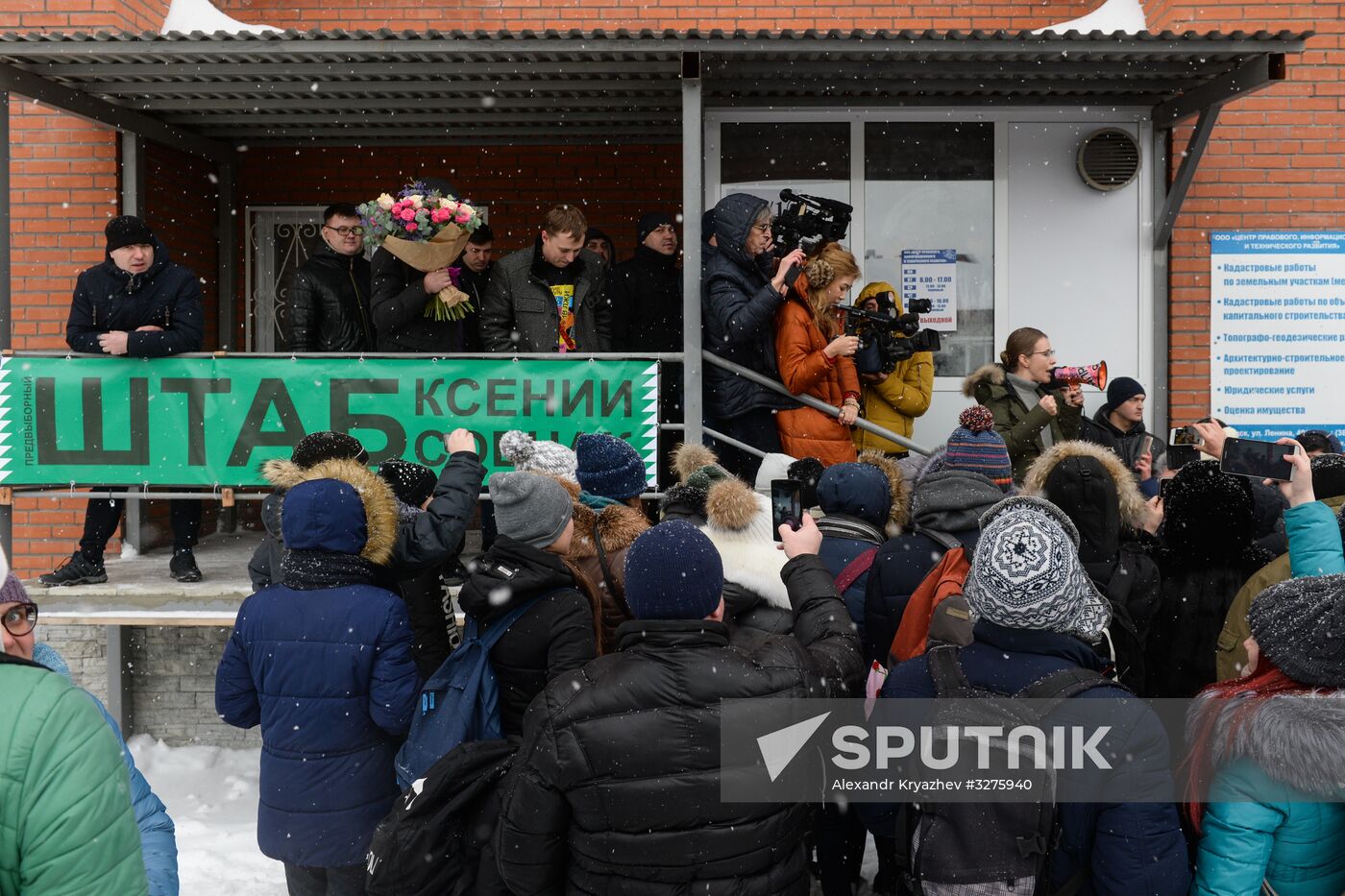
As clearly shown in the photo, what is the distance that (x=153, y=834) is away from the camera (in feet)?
7.44

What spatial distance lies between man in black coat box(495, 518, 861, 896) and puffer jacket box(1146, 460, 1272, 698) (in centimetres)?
159

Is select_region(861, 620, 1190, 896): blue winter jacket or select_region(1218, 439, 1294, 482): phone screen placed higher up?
select_region(1218, 439, 1294, 482): phone screen

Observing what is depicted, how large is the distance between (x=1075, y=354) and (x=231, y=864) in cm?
581

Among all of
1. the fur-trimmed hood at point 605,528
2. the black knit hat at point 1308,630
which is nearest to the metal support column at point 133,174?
the fur-trimmed hood at point 605,528

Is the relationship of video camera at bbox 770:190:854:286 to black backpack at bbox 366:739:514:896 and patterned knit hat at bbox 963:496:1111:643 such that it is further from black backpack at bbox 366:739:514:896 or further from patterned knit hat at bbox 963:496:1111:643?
black backpack at bbox 366:739:514:896

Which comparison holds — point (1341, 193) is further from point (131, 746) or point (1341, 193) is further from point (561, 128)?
point (131, 746)

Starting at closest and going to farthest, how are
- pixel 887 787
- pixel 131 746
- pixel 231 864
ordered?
1. pixel 887 787
2. pixel 231 864
3. pixel 131 746

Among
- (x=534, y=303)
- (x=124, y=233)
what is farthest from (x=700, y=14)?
(x=124, y=233)

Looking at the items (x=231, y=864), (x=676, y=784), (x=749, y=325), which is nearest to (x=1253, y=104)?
(x=749, y=325)

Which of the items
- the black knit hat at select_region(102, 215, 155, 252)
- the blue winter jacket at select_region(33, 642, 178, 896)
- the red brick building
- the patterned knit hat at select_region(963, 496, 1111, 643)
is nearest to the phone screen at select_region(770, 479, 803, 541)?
the patterned knit hat at select_region(963, 496, 1111, 643)

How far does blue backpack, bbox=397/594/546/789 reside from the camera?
3.04 meters

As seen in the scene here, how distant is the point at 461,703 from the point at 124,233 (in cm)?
429

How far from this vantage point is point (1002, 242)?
7305mm

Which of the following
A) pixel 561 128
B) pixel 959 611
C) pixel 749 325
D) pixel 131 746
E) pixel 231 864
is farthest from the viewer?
pixel 561 128
